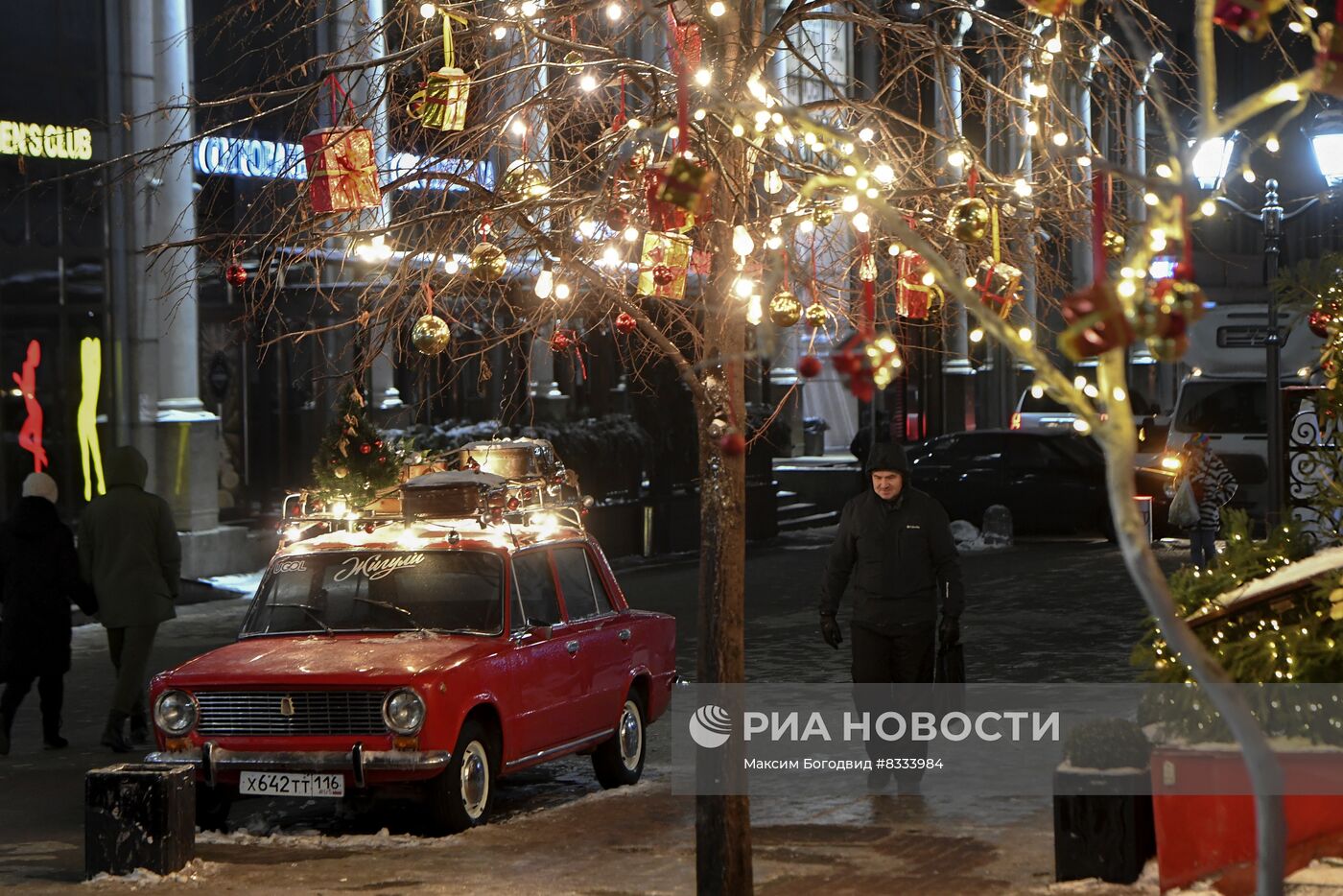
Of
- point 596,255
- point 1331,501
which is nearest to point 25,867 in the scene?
point 596,255

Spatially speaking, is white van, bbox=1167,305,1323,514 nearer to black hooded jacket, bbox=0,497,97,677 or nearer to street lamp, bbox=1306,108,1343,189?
street lamp, bbox=1306,108,1343,189

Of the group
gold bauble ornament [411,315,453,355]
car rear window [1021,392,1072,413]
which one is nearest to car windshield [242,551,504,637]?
gold bauble ornament [411,315,453,355]

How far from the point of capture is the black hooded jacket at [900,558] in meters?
10.2

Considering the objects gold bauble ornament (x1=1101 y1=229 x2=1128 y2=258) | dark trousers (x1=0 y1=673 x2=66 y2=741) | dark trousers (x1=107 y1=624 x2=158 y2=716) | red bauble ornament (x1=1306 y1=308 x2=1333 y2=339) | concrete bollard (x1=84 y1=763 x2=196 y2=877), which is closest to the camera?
gold bauble ornament (x1=1101 y1=229 x2=1128 y2=258)

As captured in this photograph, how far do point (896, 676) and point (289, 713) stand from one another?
310cm

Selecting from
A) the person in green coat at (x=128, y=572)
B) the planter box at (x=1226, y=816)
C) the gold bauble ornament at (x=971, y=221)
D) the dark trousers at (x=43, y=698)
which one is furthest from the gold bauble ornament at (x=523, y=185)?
the dark trousers at (x=43, y=698)

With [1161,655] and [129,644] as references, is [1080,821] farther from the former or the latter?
[129,644]

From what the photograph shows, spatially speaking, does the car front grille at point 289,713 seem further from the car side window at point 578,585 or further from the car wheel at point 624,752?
the car wheel at point 624,752

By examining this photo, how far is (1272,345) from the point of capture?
20.7m

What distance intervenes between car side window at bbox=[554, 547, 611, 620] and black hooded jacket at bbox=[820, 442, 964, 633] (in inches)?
59.2

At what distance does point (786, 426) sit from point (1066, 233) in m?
19.1

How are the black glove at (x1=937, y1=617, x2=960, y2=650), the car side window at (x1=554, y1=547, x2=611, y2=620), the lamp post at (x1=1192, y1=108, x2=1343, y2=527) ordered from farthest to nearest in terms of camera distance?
1. the lamp post at (x1=1192, y1=108, x2=1343, y2=527)
2. the car side window at (x1=554, y1=547, x2=611, y2=620)
3. the black glove at (x1=937, y1=617, x2=960, y2=650)

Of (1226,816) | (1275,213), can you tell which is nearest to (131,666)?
(1226,816)

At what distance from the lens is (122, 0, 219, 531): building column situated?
20891 mm
